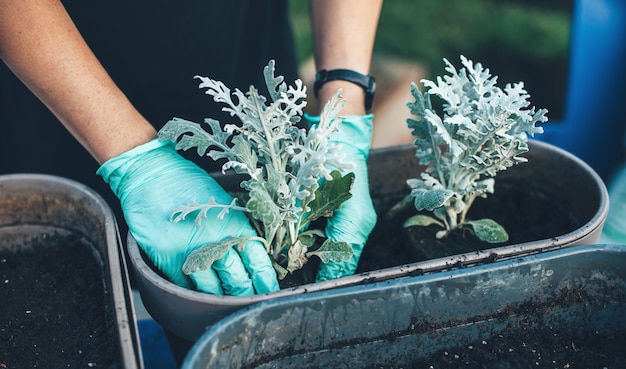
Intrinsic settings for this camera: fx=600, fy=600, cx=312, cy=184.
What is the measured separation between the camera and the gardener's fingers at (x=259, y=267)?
3.41 feet

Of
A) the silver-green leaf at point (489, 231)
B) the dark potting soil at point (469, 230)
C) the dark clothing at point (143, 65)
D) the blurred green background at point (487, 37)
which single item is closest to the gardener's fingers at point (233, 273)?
the dark potting soil at point (469, 230)

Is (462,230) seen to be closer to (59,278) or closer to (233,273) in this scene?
(233,273)

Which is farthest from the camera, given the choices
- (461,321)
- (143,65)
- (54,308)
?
(143,65)

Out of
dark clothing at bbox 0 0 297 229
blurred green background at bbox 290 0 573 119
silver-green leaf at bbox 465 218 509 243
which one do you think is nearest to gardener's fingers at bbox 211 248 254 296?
silver-green leaf at bbox 465 218 509 243

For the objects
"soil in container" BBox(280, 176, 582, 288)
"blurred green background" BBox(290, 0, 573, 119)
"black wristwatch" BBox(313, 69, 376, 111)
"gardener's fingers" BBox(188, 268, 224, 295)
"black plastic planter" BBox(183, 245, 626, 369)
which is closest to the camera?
"black plastic planter" BBox(183, 245, 626, 369)

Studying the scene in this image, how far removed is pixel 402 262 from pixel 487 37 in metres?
2.39

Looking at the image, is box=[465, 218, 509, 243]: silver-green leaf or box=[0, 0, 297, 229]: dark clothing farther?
box=[0, 0, 297, 229]: dark clothing

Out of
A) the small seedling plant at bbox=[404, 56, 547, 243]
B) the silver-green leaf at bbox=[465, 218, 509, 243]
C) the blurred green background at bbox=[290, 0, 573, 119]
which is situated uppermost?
the small seedling plant at bbox=[404, 56, 547, 243]

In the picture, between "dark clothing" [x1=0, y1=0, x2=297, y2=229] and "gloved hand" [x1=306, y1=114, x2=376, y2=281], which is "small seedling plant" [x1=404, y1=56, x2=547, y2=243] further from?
"dark clothing" [x1=0, y1=0, x2=297, y2=229]

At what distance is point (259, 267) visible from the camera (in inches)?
41.1

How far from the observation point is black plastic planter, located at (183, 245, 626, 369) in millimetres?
922

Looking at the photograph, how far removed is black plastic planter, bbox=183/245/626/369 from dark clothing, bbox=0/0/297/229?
32.6 inches

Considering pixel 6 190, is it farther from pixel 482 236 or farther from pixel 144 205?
pixel 482 236

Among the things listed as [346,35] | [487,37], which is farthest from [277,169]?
[487,37]
